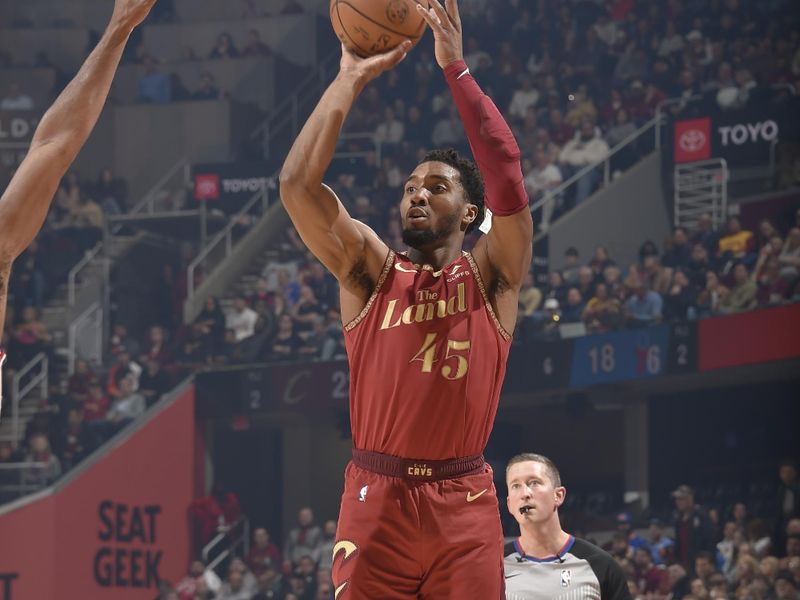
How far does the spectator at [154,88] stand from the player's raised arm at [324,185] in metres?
14.9

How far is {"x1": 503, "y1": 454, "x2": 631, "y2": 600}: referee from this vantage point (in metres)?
5.19

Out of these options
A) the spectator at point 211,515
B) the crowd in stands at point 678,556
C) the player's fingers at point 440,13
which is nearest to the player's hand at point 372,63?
the player's fingers at point 440,13

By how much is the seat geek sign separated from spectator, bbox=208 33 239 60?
7.50 meters

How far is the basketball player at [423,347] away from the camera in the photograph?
142 inches

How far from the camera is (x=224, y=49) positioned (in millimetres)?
18672

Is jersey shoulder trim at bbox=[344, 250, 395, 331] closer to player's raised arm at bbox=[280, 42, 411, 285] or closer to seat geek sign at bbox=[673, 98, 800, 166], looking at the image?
player's raised arm at bbox=[280, 42, 411, 285]

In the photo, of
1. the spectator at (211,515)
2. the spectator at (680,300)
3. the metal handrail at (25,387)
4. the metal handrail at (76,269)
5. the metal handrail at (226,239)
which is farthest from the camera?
the metal handrail at (76,269)

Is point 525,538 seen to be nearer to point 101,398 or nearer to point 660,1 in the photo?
point 101,398

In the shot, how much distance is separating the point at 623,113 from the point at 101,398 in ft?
22.3

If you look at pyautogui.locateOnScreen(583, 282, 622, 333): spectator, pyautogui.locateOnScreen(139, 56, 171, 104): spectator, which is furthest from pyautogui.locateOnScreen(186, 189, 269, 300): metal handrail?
pyautogui.locateOnScreen(583, 282, 622, 333): spectator

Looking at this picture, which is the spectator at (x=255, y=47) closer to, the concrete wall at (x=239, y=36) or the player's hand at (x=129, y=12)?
the concrete wall at (x=239, y=36)

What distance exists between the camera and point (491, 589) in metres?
3.59

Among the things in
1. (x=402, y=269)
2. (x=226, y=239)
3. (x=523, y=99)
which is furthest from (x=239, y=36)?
(x=402, y=269)

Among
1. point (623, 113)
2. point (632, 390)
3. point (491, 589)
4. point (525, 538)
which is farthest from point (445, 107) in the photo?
point (491, 589)
